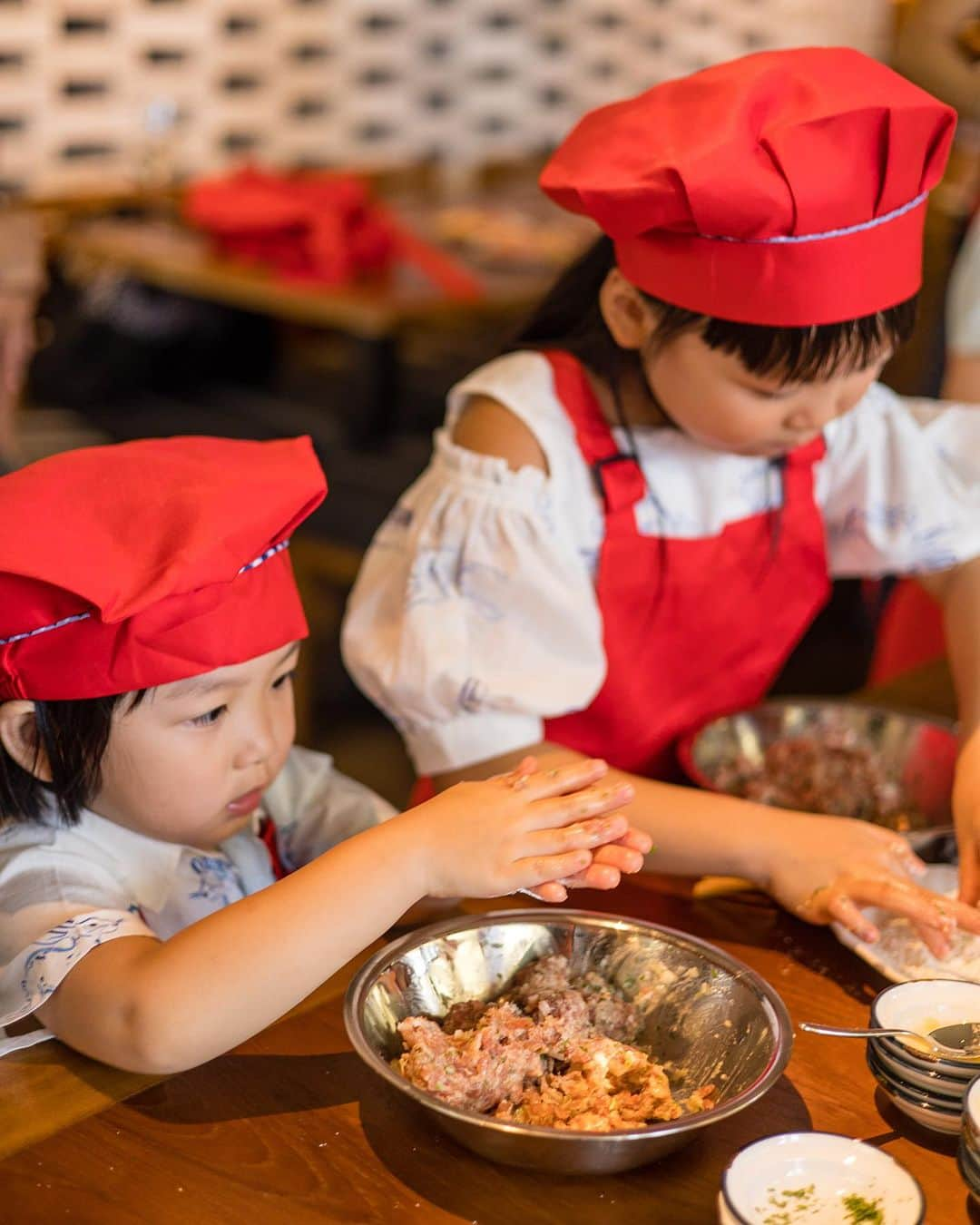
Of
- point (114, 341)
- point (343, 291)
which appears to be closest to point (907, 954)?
point (343, 291)

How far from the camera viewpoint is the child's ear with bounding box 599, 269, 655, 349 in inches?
57.7

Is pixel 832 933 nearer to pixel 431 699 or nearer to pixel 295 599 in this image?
pixel 431 699

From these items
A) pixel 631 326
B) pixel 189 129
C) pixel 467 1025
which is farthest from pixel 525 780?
pixel 189 129

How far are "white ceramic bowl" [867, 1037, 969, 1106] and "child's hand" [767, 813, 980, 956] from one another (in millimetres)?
161

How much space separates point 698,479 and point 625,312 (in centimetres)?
23

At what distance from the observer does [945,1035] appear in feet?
3.53

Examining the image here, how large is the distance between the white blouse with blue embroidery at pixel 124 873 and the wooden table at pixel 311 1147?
82 mm

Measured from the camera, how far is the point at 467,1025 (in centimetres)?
111

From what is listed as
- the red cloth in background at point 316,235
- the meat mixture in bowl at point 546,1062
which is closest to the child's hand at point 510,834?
the meat mixture in bowl at point 546,1062

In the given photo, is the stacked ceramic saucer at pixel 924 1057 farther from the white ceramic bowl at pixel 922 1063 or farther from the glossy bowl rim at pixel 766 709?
the glossy bowl rim at pixel 766 709

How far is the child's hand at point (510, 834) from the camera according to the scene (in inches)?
41.8

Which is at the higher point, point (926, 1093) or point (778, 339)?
point (778, 339)

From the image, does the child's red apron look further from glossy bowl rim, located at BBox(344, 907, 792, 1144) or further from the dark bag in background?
the dark bag in background

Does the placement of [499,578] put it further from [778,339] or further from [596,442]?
[778,339]
